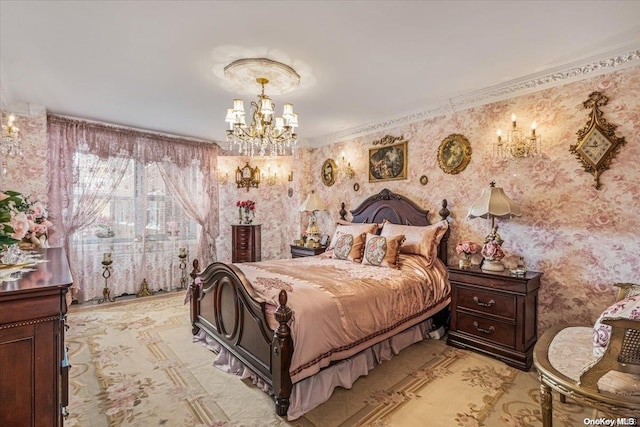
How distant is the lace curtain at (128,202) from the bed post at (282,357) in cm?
382

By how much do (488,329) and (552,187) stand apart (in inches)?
58.7

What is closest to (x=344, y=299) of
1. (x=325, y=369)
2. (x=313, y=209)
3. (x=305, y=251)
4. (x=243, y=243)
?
(x=325, y=369)

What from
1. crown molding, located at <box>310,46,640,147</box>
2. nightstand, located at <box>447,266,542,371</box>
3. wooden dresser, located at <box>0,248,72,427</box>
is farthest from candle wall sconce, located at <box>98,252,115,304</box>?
nightstand, located at <box>447,266,542,371</box>

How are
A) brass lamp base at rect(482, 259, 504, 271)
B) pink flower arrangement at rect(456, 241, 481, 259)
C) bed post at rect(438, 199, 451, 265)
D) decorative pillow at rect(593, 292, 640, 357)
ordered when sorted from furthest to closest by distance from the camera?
bed post at rect(438, 199, 451, 265)
pink flower arrangement at rect(456, 241, 481, 259)
brass lamp base at rect(482, 259, 504, 271)
decorative pillow at rect(593, 292, 640, 357)

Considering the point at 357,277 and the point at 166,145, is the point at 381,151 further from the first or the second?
the point at 166,145

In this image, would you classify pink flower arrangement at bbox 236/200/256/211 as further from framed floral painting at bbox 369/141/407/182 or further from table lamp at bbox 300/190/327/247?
framed floral painting at bbox 369/141/407/182

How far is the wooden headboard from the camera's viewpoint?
3.72m

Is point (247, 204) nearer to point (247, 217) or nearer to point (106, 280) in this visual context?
point (247, 217)

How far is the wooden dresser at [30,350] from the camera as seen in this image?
119 centimetres

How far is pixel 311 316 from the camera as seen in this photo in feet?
6.99

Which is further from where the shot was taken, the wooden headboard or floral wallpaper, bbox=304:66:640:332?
the wooden headboard

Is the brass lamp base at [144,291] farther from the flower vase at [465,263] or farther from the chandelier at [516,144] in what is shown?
the chandelier at [516,144]

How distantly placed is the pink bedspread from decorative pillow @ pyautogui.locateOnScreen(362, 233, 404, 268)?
93 mm

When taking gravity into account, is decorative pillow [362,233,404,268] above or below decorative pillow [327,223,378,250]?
below
